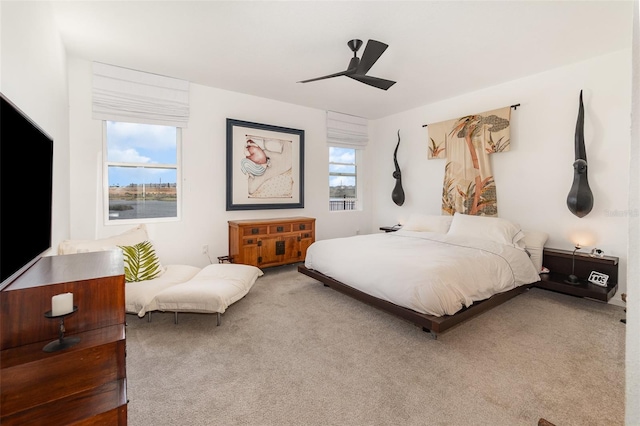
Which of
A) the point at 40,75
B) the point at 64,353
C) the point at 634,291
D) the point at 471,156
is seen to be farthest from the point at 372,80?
the point at 64,353

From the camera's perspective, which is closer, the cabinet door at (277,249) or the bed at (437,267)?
the bed at (437,267)

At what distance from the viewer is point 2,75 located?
1269 millimetres

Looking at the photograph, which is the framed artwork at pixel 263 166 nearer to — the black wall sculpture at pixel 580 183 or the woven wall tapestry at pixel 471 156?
the woven wall tapestry at pixel 471 156

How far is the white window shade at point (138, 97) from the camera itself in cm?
344

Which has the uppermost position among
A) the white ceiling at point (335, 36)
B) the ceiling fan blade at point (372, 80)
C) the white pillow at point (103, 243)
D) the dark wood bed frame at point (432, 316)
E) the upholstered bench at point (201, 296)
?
the white ceiling at point (335, 36)

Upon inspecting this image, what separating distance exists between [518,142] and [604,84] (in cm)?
98

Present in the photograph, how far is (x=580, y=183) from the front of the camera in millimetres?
3299

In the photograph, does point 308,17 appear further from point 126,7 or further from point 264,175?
point 264,175

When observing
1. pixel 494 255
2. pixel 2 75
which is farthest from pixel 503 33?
pixel 2 75

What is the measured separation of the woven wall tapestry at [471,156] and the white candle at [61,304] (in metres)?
4.58

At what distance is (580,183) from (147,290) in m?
4.67

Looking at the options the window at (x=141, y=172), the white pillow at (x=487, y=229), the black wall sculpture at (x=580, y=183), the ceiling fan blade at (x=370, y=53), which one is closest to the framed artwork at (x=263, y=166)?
the window at (x=141, y=172)

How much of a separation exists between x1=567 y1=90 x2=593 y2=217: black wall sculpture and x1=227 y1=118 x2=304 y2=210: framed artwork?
369 cm

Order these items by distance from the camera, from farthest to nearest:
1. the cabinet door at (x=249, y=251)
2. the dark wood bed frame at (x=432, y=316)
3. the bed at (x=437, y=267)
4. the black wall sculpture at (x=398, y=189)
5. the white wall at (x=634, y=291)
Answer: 1. the black wall sculpture at (x=398, y=189)
2. the cabinet door at (x=249, y=251)
3. the bed at (x=437, y=267)
4. the dark wood bed frame at (x=432, y=316)
5. the white wall at (x=634, y=291)
